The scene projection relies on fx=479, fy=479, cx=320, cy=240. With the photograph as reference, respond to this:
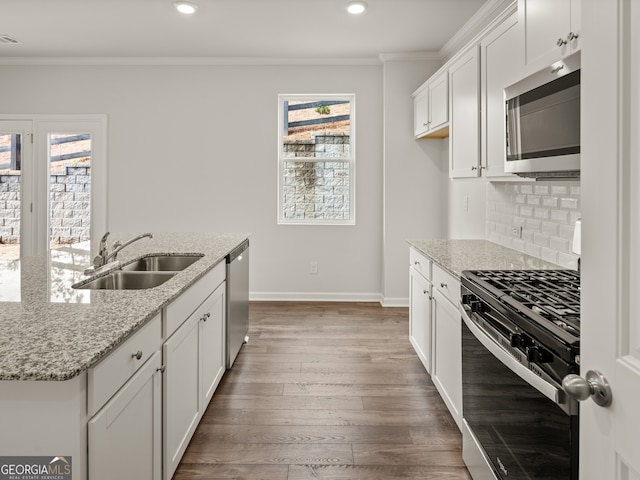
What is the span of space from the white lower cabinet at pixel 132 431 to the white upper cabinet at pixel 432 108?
3053 millimetres

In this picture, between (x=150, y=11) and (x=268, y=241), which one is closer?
(x=150, y=11)

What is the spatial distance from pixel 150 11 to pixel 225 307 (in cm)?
255

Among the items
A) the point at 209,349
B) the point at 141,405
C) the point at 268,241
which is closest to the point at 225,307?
the point at 209,349

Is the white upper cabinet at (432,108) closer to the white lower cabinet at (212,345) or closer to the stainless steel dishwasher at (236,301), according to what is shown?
the stainless steel dishwasher at (236,301)

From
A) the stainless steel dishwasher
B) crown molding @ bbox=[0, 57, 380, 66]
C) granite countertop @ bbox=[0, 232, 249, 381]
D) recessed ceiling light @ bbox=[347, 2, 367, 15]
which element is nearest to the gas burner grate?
granite countertop @ bbox=[0, 232, 249, 381]

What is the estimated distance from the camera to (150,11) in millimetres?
3883

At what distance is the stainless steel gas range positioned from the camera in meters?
1.22

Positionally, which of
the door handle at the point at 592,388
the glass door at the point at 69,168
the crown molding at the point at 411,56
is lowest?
the door handle at the point at 592,388

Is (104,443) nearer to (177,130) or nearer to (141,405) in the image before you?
(141,405)

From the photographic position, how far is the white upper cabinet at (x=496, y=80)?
2411mm

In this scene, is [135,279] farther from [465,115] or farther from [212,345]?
[465,115]

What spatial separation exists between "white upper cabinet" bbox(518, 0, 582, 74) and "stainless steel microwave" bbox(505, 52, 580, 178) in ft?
0.26

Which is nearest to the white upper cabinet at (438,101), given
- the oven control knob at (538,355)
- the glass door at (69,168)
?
the oven control knob at (538,355)

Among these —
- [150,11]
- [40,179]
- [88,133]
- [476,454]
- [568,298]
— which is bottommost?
[476,454]
